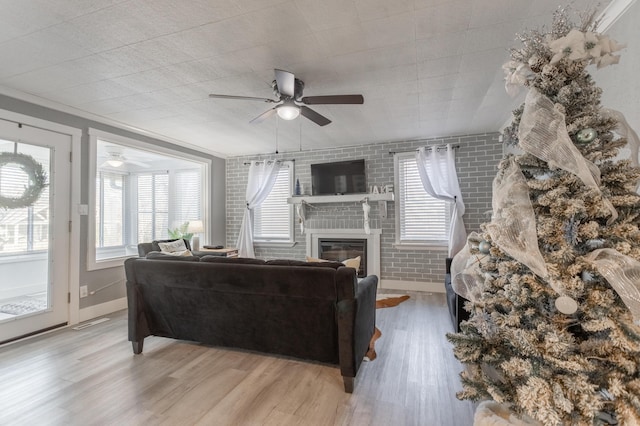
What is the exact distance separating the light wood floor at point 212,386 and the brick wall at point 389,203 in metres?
2.01

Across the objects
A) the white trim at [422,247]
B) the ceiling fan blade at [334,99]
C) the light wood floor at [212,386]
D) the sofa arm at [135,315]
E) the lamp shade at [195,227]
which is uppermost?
the ceiling fan blade at [334,99]

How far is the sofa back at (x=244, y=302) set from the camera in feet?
7.21

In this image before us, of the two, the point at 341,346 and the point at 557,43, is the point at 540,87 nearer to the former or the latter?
the point at 557,43

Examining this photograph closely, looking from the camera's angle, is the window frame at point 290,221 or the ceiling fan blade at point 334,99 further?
the window frame at point 290,221

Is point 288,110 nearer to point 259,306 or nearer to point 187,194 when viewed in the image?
point 259,306

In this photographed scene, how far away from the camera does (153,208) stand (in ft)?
21.4

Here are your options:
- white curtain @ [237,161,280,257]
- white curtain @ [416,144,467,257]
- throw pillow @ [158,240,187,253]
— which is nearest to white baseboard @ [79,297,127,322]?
throw pillow @ [158,240,187,253]

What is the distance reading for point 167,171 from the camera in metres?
6.38

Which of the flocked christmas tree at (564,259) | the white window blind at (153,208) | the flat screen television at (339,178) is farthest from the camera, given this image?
the white window blind at (153,208)

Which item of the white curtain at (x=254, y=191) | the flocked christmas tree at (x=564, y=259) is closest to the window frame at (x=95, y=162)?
the white curtain at (x=254, y=191)

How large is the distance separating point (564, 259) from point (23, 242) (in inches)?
181

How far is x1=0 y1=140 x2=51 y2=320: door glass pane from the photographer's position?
2998 millimetres

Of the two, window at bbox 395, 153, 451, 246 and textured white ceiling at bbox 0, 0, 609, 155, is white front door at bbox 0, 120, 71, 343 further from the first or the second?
window at bbox 395, 153, 451, 246

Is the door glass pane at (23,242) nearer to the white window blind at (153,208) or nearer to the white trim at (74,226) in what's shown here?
the white trim at (74,226)
